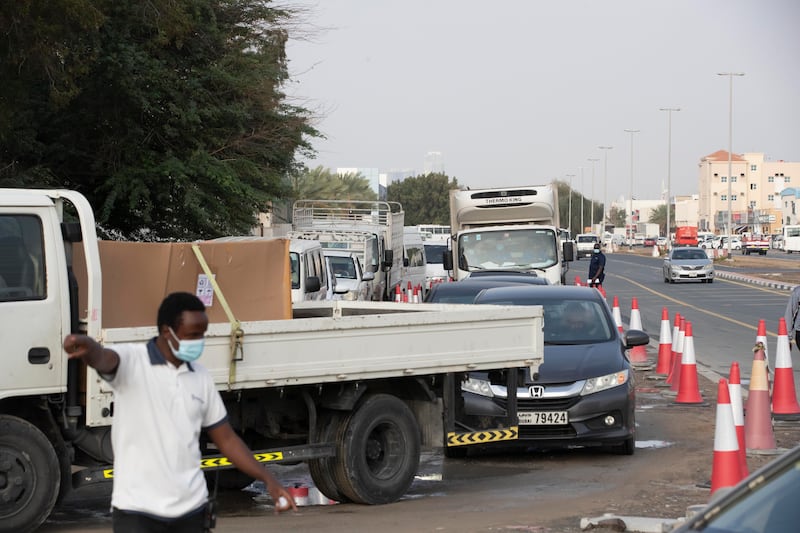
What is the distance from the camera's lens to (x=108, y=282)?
29.2 feet

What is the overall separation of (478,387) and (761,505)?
23.0 ft

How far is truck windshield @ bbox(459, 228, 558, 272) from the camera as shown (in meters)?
25.5

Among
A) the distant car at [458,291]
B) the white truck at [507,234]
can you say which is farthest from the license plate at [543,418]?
the white truck at [507,234]

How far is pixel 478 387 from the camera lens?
11.1m

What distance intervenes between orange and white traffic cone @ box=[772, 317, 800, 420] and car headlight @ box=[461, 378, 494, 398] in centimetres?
390

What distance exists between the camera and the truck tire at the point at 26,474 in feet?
26.2

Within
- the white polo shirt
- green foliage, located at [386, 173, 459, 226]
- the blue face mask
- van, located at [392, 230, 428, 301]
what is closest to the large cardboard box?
the white polo shirt

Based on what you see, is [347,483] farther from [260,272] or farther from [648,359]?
[648,359]

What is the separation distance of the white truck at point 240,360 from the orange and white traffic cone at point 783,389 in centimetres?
419

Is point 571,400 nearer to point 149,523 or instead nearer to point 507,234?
point 149,523

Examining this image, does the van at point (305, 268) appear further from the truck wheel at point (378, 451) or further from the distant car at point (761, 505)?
the distant car at point (761, 505)

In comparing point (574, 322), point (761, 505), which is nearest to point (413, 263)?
point (574, 322)

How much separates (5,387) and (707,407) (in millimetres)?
9025

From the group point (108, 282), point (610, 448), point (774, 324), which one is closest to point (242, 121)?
point (774, 324)
